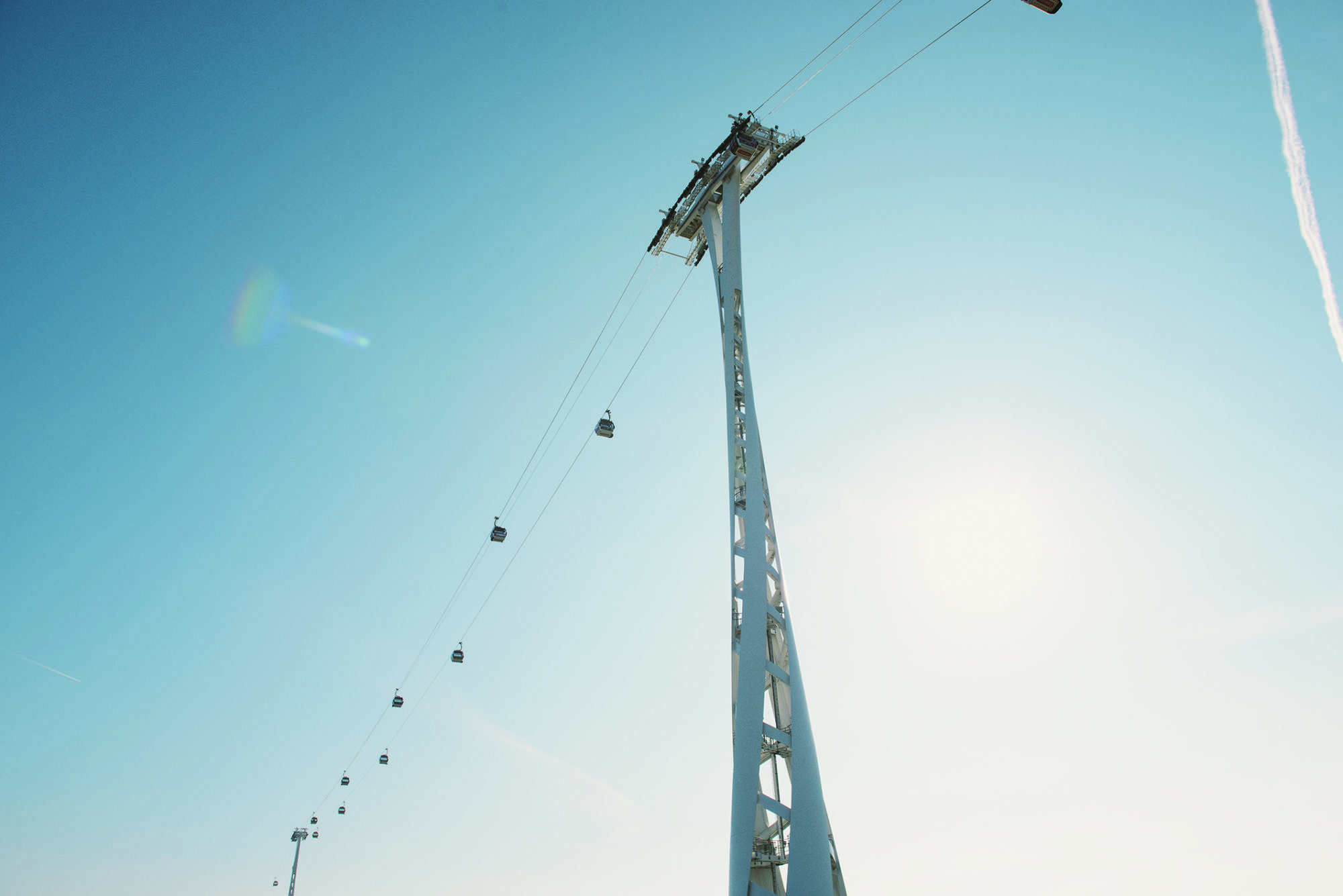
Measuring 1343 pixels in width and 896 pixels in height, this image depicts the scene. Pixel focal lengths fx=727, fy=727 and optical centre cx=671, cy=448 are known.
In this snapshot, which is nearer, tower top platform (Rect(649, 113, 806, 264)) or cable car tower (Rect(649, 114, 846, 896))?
cable car tower (Rect(649, 114, 846, 896))

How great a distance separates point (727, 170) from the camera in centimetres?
2614

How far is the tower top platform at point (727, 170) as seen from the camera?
2550 centimetres

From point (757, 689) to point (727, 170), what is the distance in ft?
59.1

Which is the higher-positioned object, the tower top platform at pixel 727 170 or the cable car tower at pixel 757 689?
the tower top platform at pixel 727 170

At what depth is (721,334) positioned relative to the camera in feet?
78.6

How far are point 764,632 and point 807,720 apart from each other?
7.35ft

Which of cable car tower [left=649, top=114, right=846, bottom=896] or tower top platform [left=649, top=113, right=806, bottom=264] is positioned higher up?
tower top platform [left=649, top=113, right=806, bottom=264]

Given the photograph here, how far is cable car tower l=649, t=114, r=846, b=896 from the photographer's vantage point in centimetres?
1623

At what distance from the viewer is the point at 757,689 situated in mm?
17438

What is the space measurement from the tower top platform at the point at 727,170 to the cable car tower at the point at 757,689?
0.32m

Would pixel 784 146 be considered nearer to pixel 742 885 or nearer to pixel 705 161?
pixel 705 161

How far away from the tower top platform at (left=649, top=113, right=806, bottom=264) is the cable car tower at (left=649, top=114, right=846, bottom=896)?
324 millimetres

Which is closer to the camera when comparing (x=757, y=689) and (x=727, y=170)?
(x=757, y=689)

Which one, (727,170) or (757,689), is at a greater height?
(727,170)
